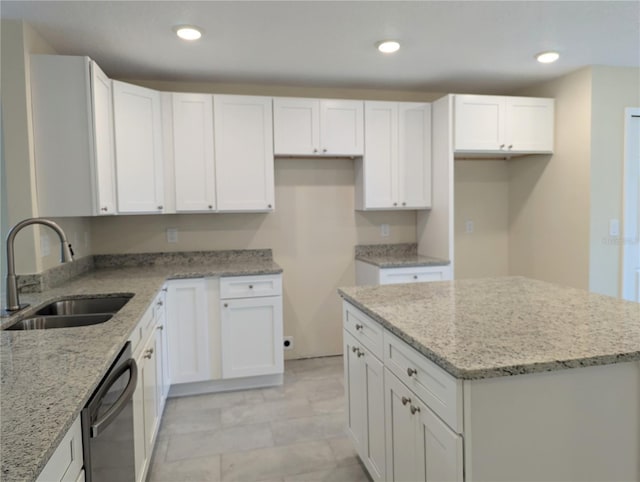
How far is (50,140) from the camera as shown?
2.53 m

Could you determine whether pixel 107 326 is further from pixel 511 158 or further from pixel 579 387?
pixel 511 158

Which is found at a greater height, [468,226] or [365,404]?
[468,226]

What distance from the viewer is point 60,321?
205cm

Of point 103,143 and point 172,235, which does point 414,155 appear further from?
point 103,143

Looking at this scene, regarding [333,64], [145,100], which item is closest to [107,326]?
[145,100]

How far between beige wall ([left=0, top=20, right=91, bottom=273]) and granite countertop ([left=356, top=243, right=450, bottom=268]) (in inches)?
92.8

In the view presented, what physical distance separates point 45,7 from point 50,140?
0.70 m

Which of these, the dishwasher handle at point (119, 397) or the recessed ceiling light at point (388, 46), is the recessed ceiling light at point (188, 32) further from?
the dishwasher handle at point (119, 397)

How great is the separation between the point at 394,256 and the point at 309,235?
0.80 meters

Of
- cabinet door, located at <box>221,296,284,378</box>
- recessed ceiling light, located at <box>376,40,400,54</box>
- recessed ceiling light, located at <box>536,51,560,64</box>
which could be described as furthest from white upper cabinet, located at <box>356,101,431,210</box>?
cabinet door, located at <box>221,296,284,378</box>

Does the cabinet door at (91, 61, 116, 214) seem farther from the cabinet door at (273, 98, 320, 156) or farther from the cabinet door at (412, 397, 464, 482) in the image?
the cabinet door at (412, 397, 464, 482)

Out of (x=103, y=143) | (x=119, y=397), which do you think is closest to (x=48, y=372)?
(x=119, y=397)

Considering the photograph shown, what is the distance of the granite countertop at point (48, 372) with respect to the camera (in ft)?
2.85

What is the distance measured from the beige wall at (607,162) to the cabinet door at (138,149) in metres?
3.35
